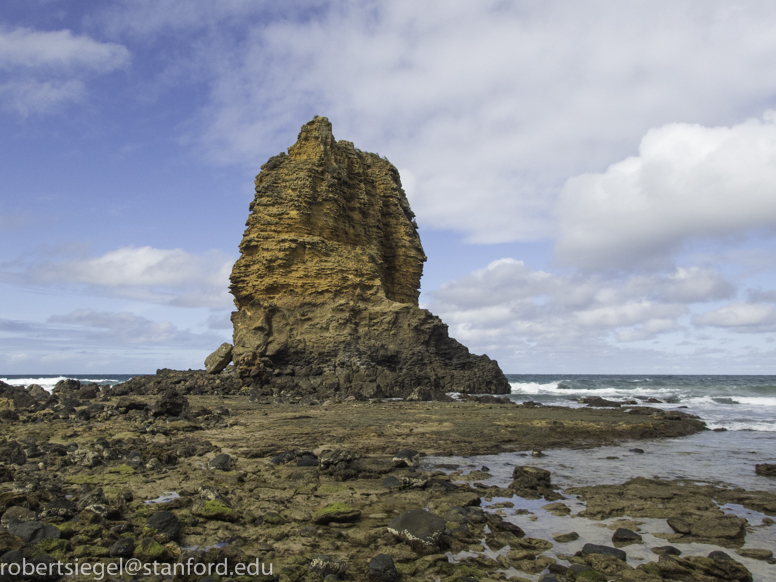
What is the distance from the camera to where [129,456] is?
8.02 metres

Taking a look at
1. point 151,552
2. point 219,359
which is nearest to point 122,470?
point 151,552

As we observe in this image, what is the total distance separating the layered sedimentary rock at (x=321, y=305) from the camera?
2841 centimetres

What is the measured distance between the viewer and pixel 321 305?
30.4 m

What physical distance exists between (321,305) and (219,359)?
740 centimetres

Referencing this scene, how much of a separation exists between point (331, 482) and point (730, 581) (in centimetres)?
486

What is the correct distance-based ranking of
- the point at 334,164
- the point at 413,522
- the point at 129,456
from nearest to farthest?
the point at 413,522
the point at 129,456
the point at 334,164

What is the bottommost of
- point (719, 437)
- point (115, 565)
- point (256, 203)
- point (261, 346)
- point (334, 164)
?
point (719, 437)

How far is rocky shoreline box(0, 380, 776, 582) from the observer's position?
4.19 m

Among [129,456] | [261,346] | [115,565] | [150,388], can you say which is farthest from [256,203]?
[115,565]

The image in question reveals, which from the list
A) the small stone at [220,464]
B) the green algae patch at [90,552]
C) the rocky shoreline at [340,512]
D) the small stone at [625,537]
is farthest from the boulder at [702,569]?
the small stone at [220,464]

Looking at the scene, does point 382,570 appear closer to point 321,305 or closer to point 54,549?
point 54,549

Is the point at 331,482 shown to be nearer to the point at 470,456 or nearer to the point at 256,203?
the point at 470,456

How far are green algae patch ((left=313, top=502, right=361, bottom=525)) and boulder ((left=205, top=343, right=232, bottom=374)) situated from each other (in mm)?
26913

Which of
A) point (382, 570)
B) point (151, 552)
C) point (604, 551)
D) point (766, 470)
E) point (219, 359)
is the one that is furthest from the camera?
point (219, 359)
